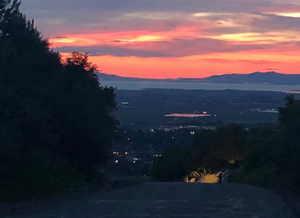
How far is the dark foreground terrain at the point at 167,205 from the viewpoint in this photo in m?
18.2

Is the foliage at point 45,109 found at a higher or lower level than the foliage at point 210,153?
higher

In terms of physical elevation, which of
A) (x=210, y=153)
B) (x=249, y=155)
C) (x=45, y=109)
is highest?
(x=45, y=109)

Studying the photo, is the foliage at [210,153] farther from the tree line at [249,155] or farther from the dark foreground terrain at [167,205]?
the dark foreground terrain at [167,205]

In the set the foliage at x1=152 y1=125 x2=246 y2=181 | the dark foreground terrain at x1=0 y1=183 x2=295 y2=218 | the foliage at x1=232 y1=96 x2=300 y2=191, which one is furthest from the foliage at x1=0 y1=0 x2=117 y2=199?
the foliage at x1=152 y1=125 x2=246 y2=181

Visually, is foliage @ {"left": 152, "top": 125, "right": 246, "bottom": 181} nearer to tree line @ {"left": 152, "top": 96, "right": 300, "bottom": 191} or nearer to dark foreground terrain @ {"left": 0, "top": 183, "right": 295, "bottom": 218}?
tree line @ {"left": 152, "top": 96, "right": 300, "bottom": 191}

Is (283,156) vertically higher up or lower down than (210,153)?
higher up

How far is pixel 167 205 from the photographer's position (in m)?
20.1

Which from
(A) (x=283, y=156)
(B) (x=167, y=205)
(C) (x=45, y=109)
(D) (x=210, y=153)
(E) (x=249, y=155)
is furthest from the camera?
(D) (x=210, y=153)

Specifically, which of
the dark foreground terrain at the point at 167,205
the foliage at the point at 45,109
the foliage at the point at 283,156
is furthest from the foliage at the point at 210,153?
the dark foreground terrain at the point at 167,205

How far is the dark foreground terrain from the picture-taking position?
1823cm

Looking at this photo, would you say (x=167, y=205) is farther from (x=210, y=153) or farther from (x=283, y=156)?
(x=210, y=153)

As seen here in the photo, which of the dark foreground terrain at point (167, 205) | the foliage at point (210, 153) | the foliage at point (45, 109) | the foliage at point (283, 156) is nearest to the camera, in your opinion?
the dark foreground terrain at point (167, 205)

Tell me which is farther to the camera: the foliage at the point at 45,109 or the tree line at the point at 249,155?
the tree line at the point at 249,155

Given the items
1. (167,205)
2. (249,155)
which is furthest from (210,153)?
(167,205)
